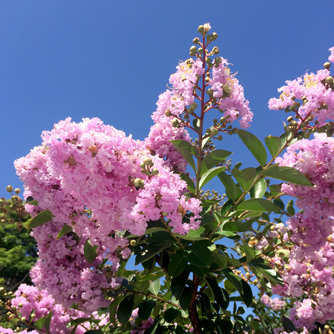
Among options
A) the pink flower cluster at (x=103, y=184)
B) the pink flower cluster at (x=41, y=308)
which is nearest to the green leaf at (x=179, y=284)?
the pink flower cluster at (x=103, y=184)

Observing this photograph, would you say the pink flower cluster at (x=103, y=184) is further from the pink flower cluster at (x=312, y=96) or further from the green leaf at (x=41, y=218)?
the pink flower cluster at (x=312, y=96)

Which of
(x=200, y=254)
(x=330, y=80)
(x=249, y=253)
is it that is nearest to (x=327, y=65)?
(x=330, y=80)

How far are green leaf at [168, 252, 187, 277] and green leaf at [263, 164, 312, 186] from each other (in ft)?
1.94

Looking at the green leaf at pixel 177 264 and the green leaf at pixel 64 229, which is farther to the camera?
the green leaf at pixel 64 229

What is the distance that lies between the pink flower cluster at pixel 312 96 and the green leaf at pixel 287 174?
0.35 m

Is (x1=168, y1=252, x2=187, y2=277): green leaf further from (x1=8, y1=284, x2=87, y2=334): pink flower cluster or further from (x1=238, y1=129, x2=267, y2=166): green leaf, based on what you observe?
(x1=8, y1=284, x2=87, y2=334): pink flower cluster

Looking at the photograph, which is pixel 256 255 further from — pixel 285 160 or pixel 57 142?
pixel 57 142

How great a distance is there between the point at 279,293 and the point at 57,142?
84.8 inches

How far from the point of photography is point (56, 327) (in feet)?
8.77

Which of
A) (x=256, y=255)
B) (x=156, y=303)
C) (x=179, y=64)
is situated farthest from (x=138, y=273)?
(x=179, y=64)

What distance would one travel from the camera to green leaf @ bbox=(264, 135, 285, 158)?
164cm

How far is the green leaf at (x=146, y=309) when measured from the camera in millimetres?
2076

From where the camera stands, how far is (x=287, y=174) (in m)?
1.54

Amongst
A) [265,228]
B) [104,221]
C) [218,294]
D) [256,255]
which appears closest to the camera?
[104,221]
